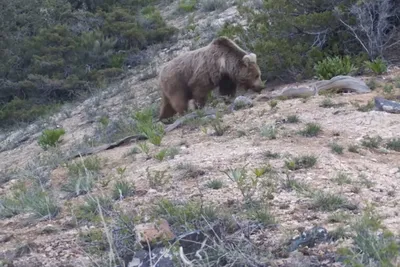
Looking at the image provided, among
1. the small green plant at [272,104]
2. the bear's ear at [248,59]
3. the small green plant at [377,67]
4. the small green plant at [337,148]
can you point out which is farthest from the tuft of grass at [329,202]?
the small green plant at [377,67]

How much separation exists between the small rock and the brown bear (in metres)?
6.72

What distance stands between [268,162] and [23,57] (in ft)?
51.2

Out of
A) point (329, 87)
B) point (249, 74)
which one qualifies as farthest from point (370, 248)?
point (249, 74)

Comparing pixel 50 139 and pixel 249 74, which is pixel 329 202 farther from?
pixel 50 139

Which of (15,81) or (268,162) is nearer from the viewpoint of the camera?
(268,162)

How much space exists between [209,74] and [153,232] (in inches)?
274

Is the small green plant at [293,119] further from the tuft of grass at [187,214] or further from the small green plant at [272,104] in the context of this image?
the tuft of grass at [187,214]

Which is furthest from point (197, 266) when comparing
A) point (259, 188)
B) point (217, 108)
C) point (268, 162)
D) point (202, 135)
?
point (217, 108)

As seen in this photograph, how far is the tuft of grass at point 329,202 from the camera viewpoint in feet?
21.6

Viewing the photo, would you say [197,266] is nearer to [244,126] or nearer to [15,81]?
[244,126]

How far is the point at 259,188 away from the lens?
285 inches

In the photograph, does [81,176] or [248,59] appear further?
[248,59]

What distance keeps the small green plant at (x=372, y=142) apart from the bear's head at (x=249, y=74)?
12.3 ft

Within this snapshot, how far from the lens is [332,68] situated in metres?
13.2
